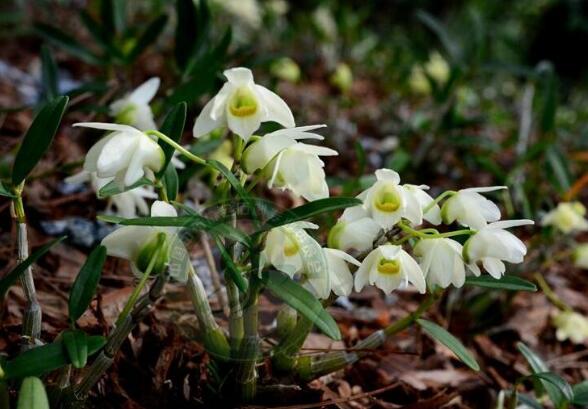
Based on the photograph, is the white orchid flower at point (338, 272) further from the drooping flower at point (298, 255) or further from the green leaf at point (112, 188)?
the green leaf at point (112, 188)

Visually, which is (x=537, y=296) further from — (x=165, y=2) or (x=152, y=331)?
(x=165, y=2)

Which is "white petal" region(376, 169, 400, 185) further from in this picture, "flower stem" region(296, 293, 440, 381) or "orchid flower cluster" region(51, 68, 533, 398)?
"flower stem" region(296, 293, 440, 381)

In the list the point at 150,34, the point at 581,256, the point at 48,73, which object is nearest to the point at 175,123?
the point at 48,73

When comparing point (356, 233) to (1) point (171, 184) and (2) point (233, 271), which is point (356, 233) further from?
(1) point (171, 184)

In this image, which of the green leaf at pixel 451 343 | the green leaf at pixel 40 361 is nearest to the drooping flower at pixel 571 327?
the green leaf at pixel 451 343

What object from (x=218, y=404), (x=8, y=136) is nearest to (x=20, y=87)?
(x=8, y=136)

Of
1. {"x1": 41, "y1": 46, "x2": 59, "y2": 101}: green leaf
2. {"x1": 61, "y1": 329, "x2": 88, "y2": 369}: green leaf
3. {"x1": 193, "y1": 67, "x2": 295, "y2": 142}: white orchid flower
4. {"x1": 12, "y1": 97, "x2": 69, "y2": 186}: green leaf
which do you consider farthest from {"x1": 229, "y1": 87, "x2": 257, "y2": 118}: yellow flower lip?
{"x1": 41, "y1": 46, "x2": 59, "y2": 101}: green leaf

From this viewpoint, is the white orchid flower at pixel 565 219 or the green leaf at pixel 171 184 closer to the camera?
the green leaf at pixel 171 184
